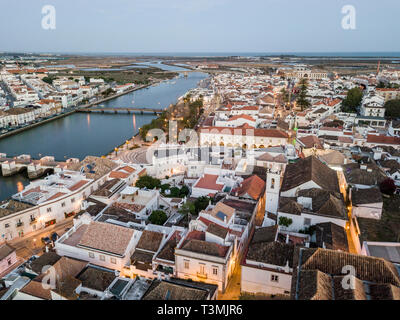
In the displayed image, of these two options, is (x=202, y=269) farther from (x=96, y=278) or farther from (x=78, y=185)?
(x=78, y=185)

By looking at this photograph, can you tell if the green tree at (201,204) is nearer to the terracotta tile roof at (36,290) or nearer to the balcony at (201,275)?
the balcony at (201,275)

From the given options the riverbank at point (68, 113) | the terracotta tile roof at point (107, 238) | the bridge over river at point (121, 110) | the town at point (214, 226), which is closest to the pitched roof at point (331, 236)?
the town at point (214, 226)

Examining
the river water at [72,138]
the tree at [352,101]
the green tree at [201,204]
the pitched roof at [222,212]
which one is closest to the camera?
the pitched roof at [222,212]

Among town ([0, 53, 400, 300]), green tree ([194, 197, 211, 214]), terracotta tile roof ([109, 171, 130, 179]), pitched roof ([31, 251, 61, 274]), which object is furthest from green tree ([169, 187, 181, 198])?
pitched roof ([31, 251, 61, 274])

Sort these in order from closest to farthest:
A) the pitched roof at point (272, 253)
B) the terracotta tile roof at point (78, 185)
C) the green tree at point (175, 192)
Answer: the pitched roof at point (272, 253) < the green tree at point (175, 192) < the terracotta tile roof at point (78, 185)

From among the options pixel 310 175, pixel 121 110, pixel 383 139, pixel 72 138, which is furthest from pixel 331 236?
pixel 121 110

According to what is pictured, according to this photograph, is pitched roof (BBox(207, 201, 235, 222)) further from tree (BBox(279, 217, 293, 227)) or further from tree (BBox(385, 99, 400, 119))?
tree (BBox(385, 99, 400, 119))
